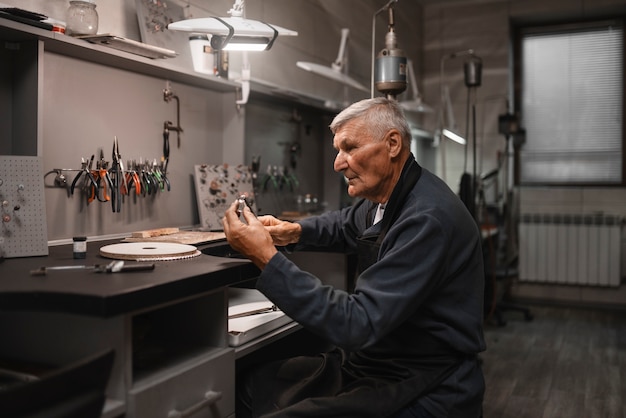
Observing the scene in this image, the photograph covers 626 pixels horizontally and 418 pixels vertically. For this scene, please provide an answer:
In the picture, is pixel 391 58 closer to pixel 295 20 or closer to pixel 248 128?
A: pixel 248 128

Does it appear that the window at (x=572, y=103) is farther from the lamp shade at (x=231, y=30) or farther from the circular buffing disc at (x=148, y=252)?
the circular buffing disc at (x=148, y=252)

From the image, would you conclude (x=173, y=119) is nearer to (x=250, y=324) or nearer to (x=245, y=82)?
(x=245, y=82)

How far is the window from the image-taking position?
17.3 feet

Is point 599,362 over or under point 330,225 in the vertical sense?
under

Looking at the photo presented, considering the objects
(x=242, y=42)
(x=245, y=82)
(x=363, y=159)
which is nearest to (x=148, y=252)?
(x=363, y=159)

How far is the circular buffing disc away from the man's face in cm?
46

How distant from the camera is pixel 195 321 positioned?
1457 mm

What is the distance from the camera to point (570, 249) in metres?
5.23

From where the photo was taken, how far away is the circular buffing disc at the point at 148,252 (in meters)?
1.47

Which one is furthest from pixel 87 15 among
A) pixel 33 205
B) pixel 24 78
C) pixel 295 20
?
pixel 295 20

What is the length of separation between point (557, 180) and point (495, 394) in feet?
9.66

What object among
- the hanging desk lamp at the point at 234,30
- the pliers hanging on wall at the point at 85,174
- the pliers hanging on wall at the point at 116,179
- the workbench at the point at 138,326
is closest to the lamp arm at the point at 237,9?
the hanging desk lamp at the point at 234,30

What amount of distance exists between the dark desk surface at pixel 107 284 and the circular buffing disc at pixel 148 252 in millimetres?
32

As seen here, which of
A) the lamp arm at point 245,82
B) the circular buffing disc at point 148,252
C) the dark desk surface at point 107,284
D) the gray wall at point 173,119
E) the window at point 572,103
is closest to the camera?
the dark desk surface at point 107,284
